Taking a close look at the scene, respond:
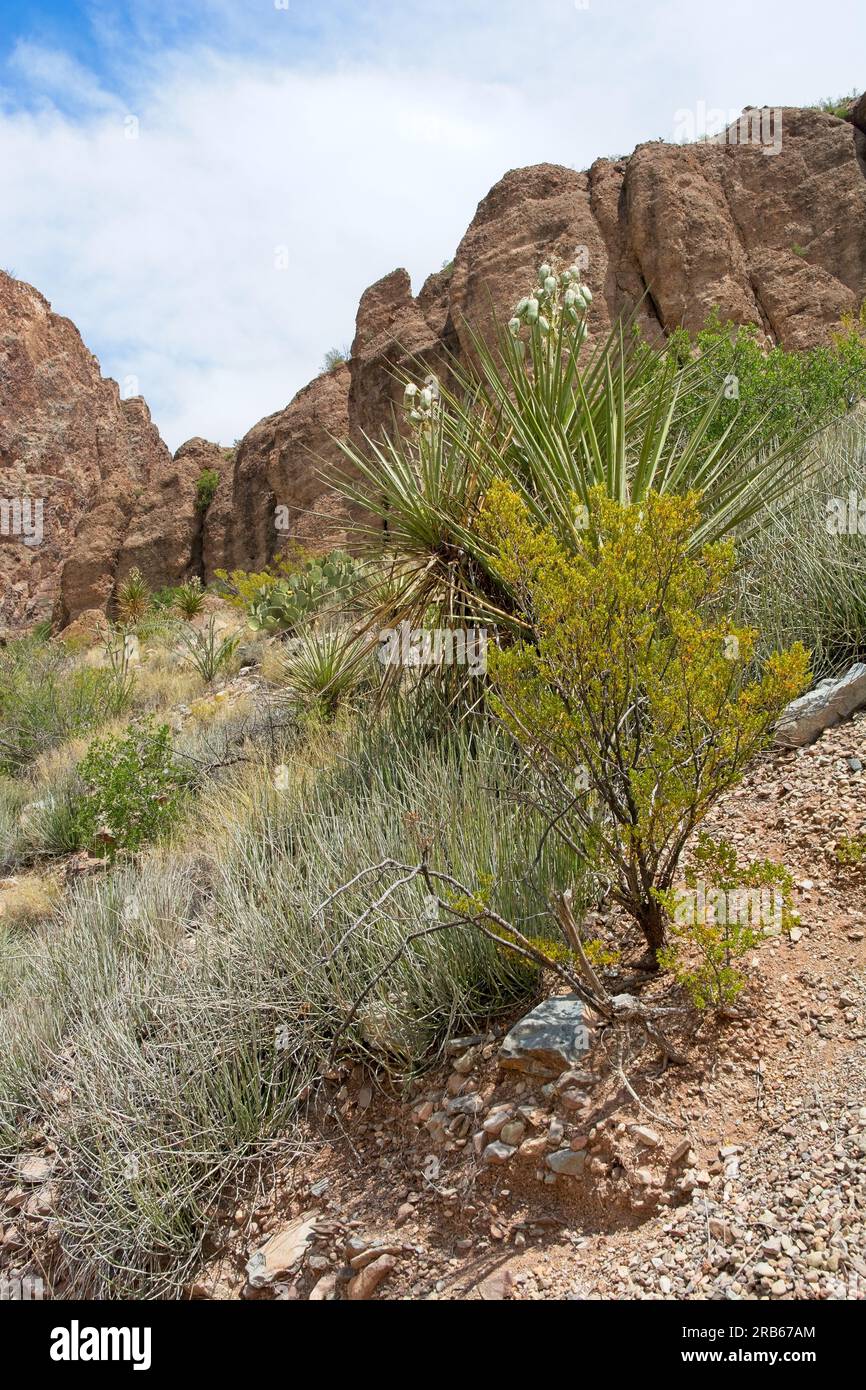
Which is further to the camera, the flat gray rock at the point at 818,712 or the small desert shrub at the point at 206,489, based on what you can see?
the small desert shrub at the point at 206,489

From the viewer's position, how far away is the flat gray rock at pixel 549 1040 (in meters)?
2.65

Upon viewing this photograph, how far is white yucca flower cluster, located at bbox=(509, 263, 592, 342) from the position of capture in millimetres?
4906

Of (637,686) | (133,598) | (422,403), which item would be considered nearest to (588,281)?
(422,403)

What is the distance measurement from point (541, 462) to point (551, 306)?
1197mm

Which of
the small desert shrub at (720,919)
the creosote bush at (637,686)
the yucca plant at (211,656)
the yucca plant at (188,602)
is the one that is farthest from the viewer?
the yucca plant at (188,602)

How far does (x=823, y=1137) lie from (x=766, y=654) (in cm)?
264

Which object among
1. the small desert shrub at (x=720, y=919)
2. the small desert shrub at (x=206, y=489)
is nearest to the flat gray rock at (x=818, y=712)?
the small desert shrub at (x=720, y=919)

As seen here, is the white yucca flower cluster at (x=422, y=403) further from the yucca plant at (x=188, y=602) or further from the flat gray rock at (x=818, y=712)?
the yucca plant at (x=188, y=602)

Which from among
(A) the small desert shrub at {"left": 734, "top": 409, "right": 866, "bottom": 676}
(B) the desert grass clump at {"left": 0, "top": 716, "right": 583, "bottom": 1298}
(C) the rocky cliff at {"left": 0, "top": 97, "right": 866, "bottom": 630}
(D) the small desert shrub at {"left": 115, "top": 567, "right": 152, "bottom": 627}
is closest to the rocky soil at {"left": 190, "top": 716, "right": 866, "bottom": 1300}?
(B) the desert grass clump at {"left": 0, "top": 716, "right": 583, "bottom": 1298}

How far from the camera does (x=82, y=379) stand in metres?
27.0

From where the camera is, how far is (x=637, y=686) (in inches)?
120

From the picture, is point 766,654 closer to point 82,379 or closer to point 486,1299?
point 486,1299

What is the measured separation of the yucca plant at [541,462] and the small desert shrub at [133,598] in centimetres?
1408

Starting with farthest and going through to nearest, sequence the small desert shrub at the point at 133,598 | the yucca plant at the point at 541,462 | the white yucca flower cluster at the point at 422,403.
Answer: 1. the small desert shrub at the point at 133,598
2. the white yucca flower cluster at the point at 422,403
3. the yucca plant at the point at 541,462
